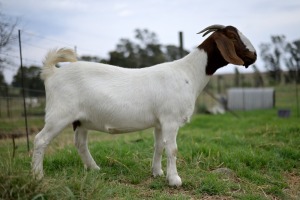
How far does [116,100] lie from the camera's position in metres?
4.43

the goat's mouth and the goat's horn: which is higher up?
the goat's horn

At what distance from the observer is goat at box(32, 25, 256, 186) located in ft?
14.4

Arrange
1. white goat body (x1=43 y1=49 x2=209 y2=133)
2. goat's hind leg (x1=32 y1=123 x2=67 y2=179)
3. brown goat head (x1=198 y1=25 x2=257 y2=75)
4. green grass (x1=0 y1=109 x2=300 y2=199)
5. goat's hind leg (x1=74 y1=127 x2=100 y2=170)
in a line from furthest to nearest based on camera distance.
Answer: goat's hind leg (x1=74 y1=127 x2=100 y2=170), brown goat head (x1=198 y1=25 x2=257 y2=75), white goat body (x1=43 y1=49 x2=209 y2=133), goat's hind leg (x1=32 y1=123 x2=67 y2=179), green grass (x1=0 y1=109 x2=300 y2=199)

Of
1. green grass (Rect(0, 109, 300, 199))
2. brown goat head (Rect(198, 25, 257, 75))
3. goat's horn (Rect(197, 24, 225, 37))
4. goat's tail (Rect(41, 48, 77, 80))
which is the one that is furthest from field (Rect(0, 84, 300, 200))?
goat's horn (Rect(197, 24, 225, 37))

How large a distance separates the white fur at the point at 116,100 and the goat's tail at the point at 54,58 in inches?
0.5

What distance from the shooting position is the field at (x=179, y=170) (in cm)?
338

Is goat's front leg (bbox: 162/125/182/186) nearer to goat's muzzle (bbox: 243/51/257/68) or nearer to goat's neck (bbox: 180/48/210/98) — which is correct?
goat's neck (bbox: 180/48/210/98)

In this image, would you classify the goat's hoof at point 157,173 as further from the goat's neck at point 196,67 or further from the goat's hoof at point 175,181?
the goat's neck at point 196,67

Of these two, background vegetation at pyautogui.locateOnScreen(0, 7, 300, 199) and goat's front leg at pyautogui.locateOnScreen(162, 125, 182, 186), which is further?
Result: goat's front leg at pyautogui.locateOnScreen(162, 125, 182, 186)

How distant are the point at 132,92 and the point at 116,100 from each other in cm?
24

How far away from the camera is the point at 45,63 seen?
4.60 metres

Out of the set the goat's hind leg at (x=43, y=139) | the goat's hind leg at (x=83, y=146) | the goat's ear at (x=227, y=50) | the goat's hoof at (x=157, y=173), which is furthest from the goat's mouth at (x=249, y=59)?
the goat's hind leg at (x=43, y=139)

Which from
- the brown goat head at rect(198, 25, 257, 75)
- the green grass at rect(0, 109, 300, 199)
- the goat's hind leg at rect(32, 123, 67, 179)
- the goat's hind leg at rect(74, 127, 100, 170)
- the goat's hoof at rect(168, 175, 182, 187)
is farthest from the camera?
the goat's hind leg at rect(74, 127, 100, 170)

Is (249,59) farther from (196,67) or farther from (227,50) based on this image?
(196,67)
